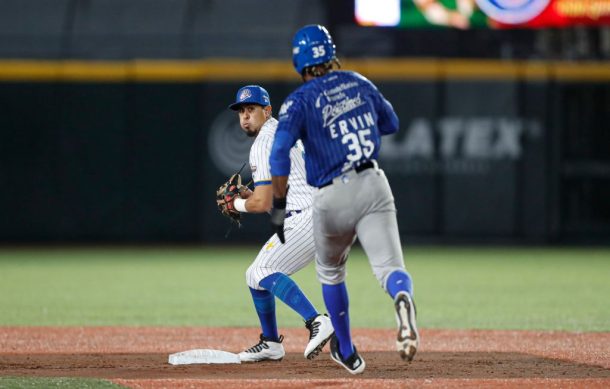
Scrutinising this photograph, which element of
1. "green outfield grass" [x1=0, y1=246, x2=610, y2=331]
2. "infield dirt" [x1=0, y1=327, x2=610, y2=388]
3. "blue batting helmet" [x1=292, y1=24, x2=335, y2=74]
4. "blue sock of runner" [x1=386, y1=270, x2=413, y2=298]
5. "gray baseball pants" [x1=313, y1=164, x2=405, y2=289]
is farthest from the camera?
"green outfield grass" [x1=0, y1=246, x2=610, y2=331]

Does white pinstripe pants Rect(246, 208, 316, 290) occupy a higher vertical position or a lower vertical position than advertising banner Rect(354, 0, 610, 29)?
lower

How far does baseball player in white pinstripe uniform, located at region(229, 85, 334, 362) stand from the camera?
659cm

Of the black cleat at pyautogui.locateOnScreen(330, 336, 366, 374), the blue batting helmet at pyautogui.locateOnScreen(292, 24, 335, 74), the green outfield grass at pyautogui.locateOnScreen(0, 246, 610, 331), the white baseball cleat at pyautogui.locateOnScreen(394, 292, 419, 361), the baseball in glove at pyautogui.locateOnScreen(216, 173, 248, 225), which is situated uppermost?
the blue batting helmet at pyautogui.locateOnScreen(292, 24, 335, 74)

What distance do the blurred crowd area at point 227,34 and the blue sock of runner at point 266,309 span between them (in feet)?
37.8

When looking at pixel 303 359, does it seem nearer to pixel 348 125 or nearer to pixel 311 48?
pixel 348 125

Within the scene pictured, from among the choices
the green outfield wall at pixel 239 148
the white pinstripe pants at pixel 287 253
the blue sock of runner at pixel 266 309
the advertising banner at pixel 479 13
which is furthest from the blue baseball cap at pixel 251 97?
the green outfield wall at pixel 239 148

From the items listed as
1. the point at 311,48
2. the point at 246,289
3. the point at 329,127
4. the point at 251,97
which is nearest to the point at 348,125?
the point at 329,127

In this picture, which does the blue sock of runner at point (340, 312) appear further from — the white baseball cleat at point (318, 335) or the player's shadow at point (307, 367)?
the white baseball cleat at point (318, 335)

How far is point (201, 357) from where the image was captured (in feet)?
22.3

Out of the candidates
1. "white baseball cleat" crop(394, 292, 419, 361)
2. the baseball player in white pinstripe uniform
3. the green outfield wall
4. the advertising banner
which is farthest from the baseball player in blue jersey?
the green outfield wall

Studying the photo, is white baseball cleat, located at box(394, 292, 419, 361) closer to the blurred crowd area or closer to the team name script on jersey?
the team name script on jersey

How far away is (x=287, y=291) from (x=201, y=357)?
0.64 m

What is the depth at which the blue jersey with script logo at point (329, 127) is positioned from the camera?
583 cm

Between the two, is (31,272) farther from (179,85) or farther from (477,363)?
(477,363)
